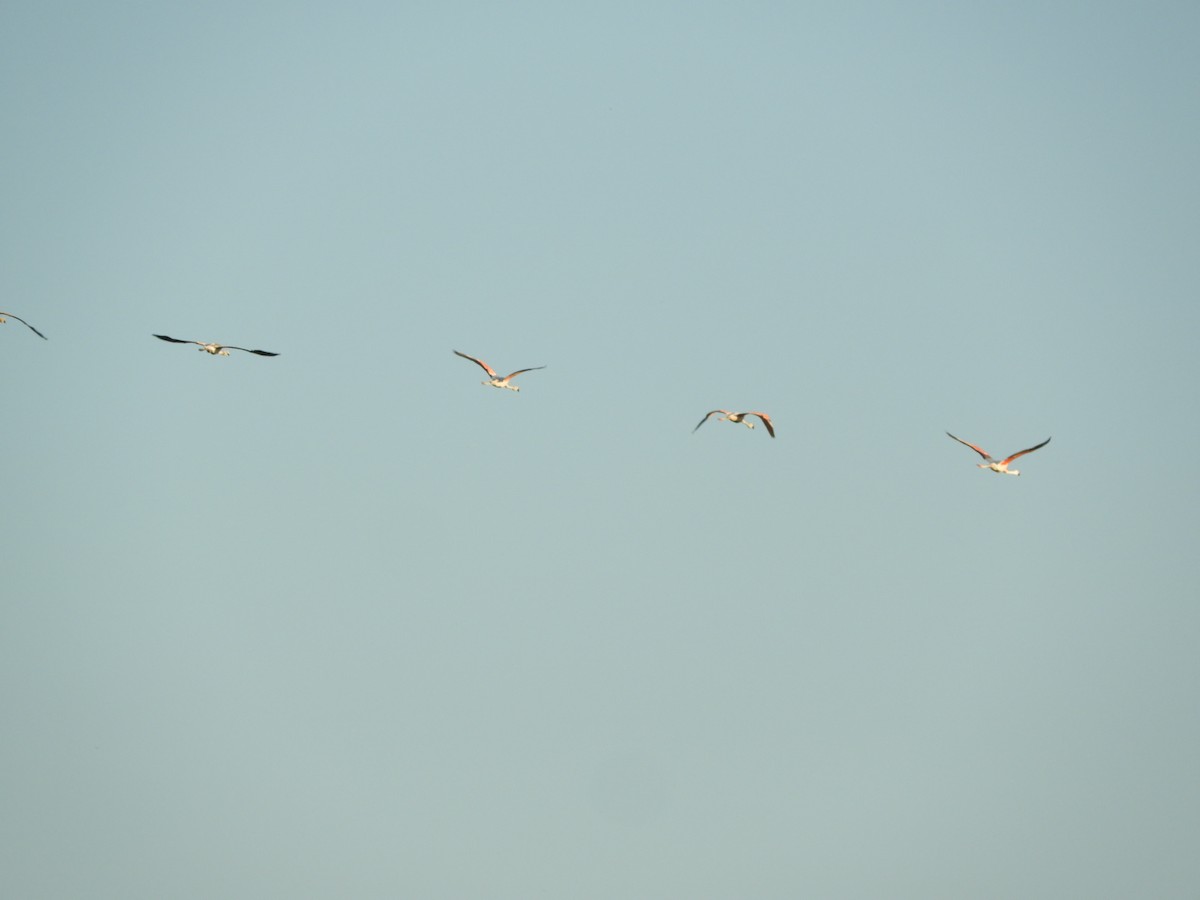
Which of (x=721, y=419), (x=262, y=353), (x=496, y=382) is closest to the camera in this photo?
(x=262, y=353)

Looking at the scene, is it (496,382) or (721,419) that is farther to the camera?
(496,382)

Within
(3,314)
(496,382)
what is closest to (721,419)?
(496,382)

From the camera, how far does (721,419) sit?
285ft

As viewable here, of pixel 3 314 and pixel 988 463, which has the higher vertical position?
pixel 988 463

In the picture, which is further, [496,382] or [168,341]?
[496,382]

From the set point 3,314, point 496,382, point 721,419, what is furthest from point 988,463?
point 3,314

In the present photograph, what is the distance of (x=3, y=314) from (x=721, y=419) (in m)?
39.1

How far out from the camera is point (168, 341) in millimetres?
79250

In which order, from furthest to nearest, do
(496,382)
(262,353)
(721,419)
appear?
(496,382) → (721,419) → (262,353)

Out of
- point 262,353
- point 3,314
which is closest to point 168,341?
point 262,353

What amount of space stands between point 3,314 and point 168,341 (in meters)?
16.1

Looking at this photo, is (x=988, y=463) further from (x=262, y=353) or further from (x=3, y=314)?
(x=3, y=314)

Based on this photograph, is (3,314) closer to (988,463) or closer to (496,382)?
(496,382)

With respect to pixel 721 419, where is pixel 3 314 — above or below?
below
